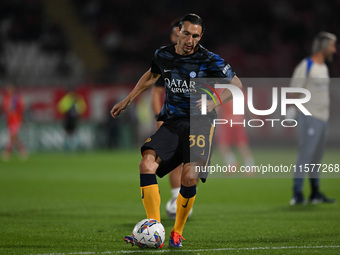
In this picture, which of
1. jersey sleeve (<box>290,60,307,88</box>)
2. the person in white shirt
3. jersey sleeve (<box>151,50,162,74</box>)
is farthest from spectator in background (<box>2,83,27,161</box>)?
jersey sleeve (<box>151,50,162,74</box>)

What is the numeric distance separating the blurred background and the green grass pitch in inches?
Answer: 377

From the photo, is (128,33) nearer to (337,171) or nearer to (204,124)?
(337,171)

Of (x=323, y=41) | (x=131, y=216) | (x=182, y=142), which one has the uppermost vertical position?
(x=323, y=41)

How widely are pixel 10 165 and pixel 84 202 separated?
321 inches

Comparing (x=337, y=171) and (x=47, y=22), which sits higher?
(x=47, y=22)

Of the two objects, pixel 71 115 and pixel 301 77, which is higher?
pixel 301 77

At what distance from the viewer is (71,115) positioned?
76.0ft

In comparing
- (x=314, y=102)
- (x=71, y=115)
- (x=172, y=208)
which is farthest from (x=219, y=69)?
(x=71, y=115)

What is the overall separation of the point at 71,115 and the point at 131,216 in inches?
603

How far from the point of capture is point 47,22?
29.6m

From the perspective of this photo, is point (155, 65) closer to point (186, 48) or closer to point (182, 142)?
point (186, 48)

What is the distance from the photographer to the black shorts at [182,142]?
18.9 feet

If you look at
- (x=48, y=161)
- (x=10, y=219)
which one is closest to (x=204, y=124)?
(x=10, y=219)

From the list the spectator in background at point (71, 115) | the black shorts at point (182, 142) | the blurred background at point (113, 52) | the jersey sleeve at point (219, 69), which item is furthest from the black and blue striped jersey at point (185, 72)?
the blurred background at point (113, 52)
